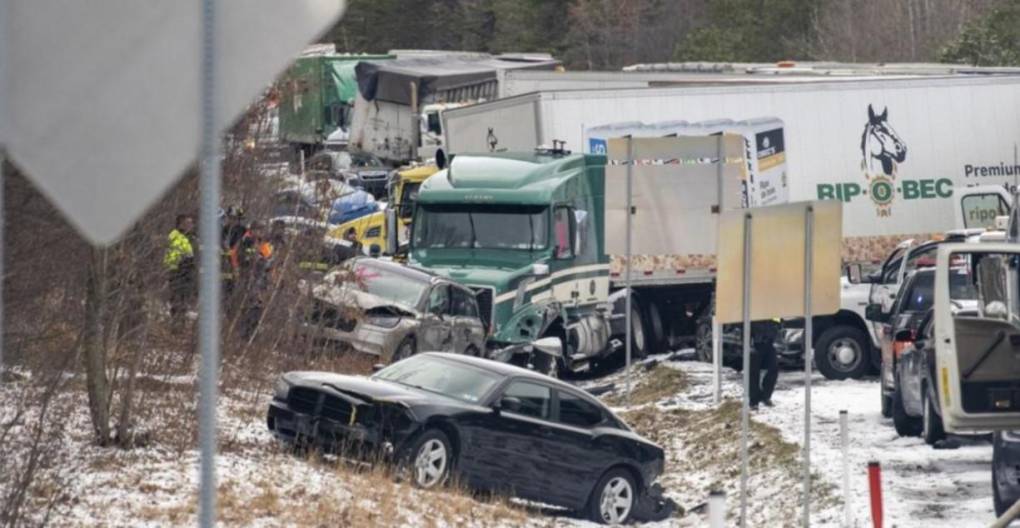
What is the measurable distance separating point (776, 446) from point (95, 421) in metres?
7.46

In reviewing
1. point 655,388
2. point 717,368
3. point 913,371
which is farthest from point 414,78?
point 913,371

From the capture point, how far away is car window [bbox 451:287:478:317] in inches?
894

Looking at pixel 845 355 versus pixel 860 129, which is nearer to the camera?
pixel 845 355

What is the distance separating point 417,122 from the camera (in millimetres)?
45438

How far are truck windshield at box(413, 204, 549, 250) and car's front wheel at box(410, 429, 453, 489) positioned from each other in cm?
965

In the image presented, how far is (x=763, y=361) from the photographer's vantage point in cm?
2053

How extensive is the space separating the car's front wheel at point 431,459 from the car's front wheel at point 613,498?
5.43ft

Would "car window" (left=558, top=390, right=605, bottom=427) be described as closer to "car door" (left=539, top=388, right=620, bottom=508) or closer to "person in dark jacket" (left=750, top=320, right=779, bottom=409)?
"car door" (left=539, top=388, right=620, bottom=508)

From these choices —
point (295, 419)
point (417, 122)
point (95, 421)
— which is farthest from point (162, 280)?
point (417, 122)

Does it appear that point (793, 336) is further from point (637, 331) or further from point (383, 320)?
point (383, 320)

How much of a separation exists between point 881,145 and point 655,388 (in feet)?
26.8

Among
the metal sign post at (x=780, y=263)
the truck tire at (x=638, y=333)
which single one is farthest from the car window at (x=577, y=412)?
the truck tire at (x=638, y=333)

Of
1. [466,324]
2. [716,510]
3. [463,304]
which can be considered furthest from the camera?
[463,304]

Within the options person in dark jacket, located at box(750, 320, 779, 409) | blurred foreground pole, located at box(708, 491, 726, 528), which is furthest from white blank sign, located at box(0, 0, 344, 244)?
person in dark jacket, located at box(750, 320, 779, 409)
